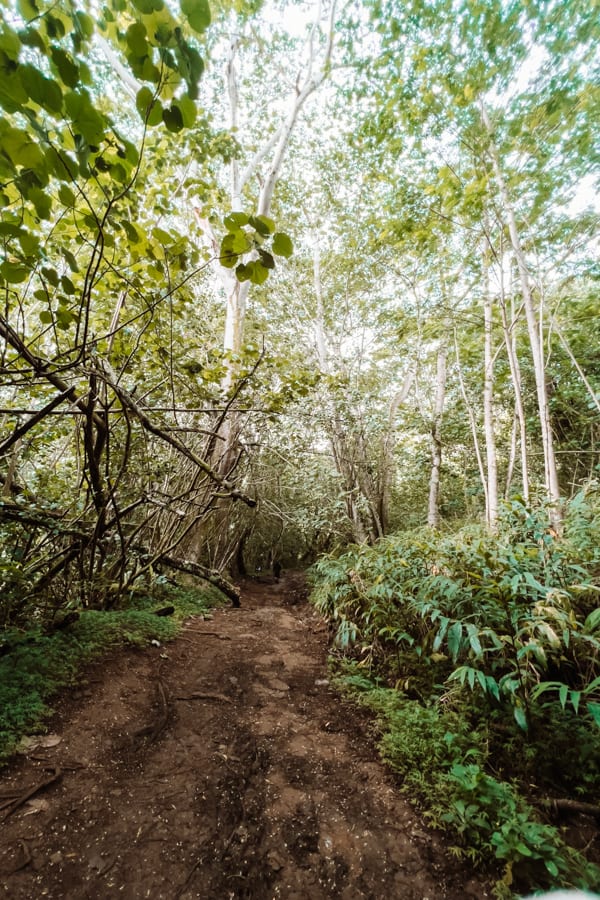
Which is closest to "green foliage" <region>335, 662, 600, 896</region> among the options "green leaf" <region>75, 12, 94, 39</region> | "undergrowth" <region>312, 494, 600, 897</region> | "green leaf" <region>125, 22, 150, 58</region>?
"undergrowth" <region>312, 494, 600, 897</region>

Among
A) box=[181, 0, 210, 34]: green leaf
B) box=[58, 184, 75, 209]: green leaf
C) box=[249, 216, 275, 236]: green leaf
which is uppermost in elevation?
box=[181, 0, 210, 34]: green leaf

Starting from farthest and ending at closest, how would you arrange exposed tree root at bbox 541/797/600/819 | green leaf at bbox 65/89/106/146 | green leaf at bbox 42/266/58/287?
exposed tree root at bbox 541/797/600/819 < green leaf at bbox 42/266/58/287 < green leaf at bbox 65/89/106/146

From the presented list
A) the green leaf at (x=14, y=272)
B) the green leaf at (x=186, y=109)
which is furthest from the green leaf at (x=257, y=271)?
the green leaf at (x=14, y=272)

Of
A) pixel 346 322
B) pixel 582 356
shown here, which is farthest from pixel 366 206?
pixel 582 356

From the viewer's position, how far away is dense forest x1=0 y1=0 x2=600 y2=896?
138 centimetres

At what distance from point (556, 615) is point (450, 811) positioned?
43.7 inches

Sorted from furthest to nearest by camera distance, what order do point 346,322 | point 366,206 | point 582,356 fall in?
1. point 346,322
2. point 366,206
3. point 582,356

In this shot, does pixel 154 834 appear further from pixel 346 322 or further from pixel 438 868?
pixel 346 322

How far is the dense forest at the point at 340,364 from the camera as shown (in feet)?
4.52

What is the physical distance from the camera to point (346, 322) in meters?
8.41

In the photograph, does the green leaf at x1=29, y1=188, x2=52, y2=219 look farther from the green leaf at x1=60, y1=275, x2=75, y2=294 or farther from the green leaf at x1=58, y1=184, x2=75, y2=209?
the green leaf at x1=60, y1=275, x2=75, y2=294

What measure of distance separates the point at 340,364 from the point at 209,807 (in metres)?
7.05

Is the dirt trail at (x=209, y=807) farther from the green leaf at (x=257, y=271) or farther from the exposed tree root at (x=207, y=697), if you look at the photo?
the green leaf at (x=257, y=271)

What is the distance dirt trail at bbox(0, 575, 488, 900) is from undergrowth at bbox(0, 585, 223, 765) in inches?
Result: 5.0
